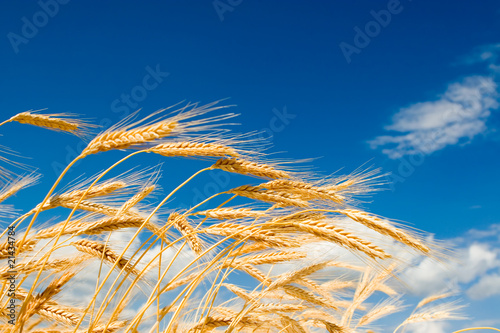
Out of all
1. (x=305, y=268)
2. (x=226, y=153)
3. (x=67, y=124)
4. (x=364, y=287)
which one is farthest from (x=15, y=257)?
(x=364, y=287)

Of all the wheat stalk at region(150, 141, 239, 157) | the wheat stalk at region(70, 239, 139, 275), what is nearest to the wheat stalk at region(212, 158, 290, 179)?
the wheat stalk at region(150, 141, 239, 157)

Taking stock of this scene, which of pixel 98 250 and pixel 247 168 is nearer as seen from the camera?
pixel 247 168

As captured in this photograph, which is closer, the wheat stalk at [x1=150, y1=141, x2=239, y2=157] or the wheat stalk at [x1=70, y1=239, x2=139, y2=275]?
the wheat stalk at [x1=150, y1=141, x2=239, y2=157]

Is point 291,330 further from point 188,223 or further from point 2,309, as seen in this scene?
point 2,309

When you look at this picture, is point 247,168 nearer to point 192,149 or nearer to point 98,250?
point 192,149

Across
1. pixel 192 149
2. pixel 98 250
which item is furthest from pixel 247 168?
pixel 98 250

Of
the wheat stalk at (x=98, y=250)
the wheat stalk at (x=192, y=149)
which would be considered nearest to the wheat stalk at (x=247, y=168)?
the wheat stalk at (x=192, y=149)

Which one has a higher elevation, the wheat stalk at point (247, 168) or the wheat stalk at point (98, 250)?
the wheat stalk at point (247, 168)

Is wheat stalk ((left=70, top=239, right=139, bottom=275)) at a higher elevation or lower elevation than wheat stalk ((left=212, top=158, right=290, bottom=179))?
lower

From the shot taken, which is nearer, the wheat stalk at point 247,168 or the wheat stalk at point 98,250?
the wheat stalk at point 247,168

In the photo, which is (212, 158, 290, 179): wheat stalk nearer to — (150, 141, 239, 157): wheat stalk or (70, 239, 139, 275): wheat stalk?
(150, 141, 239, 157): wheat stalk

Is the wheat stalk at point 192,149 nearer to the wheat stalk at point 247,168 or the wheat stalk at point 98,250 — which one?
the wheat stalk at point 247,168

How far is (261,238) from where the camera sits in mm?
2260

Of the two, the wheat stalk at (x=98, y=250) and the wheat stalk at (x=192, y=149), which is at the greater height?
the wheat stalk at (x=192, y=149)
